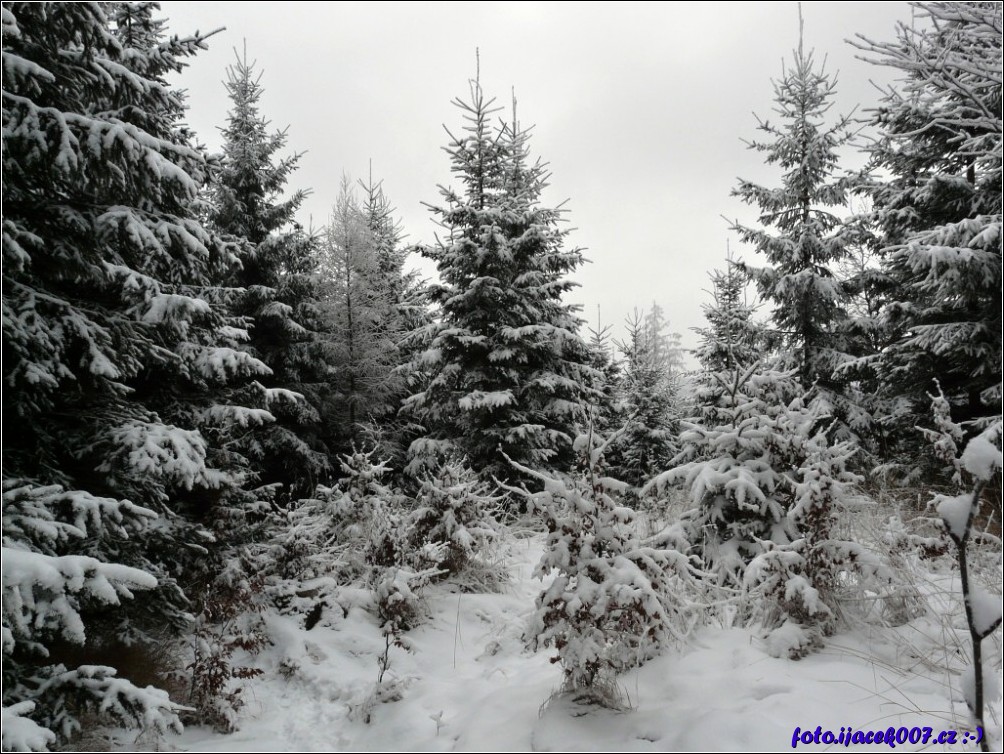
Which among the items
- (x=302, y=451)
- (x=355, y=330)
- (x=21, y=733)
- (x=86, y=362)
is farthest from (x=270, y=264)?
(x=21, y=733)

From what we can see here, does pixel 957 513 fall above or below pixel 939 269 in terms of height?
below

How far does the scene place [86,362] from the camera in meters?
4.09

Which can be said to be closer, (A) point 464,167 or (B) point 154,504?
(B) point 154,504

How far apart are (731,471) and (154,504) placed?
519cm

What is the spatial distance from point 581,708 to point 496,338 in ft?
27.9

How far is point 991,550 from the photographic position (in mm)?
4273

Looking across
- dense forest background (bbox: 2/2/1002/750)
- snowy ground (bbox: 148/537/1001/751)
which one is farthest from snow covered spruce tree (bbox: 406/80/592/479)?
snowy ground (bbox: 148/537/1001/751)

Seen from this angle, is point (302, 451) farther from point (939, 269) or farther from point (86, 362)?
point (939, 269)

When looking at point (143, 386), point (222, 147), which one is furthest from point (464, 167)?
point (143, 386)

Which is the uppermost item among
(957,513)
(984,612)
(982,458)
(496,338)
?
(496,338)

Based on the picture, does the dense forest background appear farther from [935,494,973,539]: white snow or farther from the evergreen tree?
the evergreen tree

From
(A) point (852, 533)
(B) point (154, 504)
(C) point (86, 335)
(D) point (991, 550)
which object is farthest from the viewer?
(A) point (852, 533)

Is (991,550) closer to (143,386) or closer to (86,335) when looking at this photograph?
(86,335)

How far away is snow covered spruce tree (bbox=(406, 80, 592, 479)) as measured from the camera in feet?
36.4
